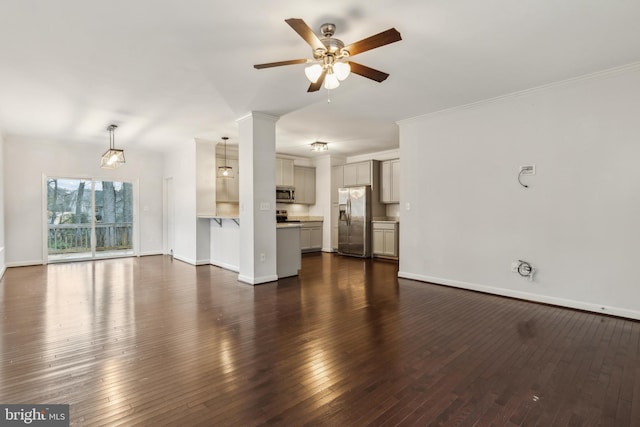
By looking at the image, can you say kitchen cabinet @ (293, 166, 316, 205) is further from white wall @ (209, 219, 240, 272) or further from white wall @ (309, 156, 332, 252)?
white wall @ (209, 219, 240, 272)

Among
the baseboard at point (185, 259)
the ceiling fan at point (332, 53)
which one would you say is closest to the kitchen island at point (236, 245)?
the baseboard at point (185, 259)

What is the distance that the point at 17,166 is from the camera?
21.7ft

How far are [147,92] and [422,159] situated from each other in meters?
4.10

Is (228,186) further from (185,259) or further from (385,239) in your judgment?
(385,239)

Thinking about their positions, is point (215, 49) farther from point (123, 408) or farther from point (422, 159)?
point (422, 159)

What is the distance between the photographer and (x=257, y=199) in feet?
16.6

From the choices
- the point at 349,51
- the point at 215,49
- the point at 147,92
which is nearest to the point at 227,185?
the point at 147,92

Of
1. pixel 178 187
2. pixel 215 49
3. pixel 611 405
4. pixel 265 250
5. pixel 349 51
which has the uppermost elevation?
pixel 215 49

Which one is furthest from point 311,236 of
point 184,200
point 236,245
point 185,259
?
point 184,200

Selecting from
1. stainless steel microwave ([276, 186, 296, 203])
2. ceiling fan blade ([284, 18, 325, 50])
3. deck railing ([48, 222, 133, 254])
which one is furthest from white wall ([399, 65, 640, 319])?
deck railing ([48, 222, 133, 254])

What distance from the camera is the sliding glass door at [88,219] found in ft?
23.9

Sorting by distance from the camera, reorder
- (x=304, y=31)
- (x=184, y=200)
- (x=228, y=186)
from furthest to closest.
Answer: (x=228, y=186)
(x=184, y=200)
(x=304, y=31)

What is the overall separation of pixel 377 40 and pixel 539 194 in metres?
3.07

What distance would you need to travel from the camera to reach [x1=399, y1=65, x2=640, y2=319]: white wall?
3531 mm
